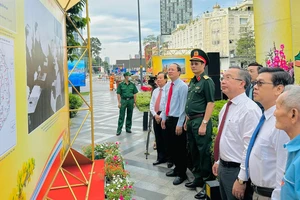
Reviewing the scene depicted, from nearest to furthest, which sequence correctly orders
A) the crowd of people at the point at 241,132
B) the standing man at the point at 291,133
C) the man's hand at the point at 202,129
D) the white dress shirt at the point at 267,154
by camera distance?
the standing man at the point at 291,133 → the crowd of people at the point at 241,132 → the white dress shirt at the point at 267,154 → the man's hand at the point at 202,129

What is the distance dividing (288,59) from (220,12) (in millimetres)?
42923

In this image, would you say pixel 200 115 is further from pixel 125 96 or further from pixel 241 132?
pixel 125 96

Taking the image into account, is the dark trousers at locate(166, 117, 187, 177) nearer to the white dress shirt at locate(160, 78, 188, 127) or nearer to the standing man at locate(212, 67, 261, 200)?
the white dress shirt at locate(160, 78, 188, 127)

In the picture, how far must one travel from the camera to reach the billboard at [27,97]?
1202 mm

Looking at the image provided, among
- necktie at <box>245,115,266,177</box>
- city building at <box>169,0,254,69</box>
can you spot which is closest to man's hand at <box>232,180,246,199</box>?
necktie at <box>245,115,266,177</box>

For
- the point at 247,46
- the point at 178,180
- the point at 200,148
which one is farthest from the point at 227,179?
the point at 247,46

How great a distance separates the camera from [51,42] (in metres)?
2.35

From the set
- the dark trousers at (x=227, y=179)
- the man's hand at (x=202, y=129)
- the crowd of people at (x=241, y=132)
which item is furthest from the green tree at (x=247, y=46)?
the dark trousers at (x=227, y=179)

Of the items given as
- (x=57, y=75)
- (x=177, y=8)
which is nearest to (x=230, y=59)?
(x=57, y=75)

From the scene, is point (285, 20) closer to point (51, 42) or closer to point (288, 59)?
point (288, 59)

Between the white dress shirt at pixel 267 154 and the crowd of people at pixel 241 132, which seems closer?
the crowd of people at pixel 241 132

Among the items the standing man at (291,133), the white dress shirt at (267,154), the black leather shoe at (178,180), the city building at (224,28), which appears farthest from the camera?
the city building at (224,28)

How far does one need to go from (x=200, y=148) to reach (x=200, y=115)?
0.41 m

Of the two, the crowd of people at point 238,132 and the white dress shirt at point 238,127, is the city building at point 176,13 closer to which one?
the crowd of people at point 238,132
